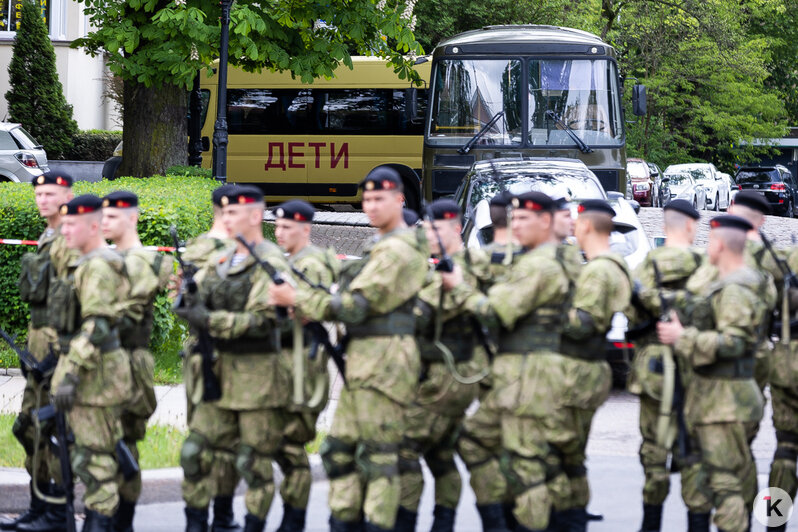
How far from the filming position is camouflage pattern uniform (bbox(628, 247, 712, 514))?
6438mm

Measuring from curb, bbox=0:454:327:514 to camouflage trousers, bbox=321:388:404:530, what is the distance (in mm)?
1930

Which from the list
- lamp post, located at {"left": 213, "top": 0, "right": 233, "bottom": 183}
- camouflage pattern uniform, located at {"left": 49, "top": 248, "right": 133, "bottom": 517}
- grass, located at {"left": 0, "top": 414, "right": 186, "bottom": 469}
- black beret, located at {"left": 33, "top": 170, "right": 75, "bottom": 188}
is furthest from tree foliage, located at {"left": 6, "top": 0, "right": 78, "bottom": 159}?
camouflage pattern uniform, located at {"left": 49, "top": 248, "right": 133, "bottom": 517}

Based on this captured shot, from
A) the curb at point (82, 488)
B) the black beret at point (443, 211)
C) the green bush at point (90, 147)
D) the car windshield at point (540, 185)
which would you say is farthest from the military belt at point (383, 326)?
the green bush at point (90, 147)

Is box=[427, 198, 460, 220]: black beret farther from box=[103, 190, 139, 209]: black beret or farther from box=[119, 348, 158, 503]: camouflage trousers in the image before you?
box=[119, 348, 158, 503]: camouflage trousers

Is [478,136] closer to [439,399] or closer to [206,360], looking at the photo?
[439,399]

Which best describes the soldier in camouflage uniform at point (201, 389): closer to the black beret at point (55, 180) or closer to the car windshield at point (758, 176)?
the black beret at point (55, 180)

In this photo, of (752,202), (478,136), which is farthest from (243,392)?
(478,136)

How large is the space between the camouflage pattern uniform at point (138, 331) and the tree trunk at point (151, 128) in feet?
36.6

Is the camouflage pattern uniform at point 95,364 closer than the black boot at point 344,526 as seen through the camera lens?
No

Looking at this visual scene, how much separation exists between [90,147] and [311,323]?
93.2 ft

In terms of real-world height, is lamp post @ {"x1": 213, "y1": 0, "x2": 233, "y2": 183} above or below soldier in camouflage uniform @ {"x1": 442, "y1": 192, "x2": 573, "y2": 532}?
above

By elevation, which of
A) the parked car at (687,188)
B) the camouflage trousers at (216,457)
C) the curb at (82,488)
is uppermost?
the parked car at (687,188)

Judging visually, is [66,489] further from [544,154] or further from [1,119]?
[1,119]

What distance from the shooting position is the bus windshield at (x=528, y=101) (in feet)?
54.5
